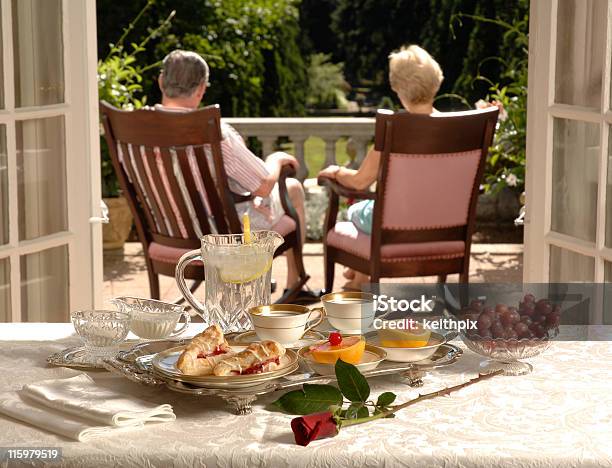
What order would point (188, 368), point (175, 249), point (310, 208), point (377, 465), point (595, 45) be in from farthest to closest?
1. point (310, 208)
2. point (175, 249)
3. point (595, 45)
4. point (188, 368)
5. point (377, 465)

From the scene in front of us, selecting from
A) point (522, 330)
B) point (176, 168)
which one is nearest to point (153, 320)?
point (522, 330)

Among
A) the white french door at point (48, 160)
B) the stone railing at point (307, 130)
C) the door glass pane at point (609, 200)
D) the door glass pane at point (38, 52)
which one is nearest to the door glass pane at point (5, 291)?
the white french door at point (48, 160)

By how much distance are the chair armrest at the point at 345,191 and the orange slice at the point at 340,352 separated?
101 inches

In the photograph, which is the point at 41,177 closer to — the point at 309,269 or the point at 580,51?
the point at 580,51

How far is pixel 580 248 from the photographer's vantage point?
11.0 feet

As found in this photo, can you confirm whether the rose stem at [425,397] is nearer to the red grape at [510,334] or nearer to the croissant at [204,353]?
the red grape at [510,334]

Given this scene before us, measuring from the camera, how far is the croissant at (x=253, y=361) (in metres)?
1.44

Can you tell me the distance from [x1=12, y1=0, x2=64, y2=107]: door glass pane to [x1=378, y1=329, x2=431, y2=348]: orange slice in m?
2.06

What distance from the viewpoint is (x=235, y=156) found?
4.25 metres

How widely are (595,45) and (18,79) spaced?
179cm

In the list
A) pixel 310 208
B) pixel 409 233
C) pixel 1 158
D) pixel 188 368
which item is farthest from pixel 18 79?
pixel 310 208

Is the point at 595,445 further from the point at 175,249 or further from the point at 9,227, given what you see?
the point at 175,249

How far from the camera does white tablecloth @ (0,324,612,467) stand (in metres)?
1.25

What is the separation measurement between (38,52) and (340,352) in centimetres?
220
